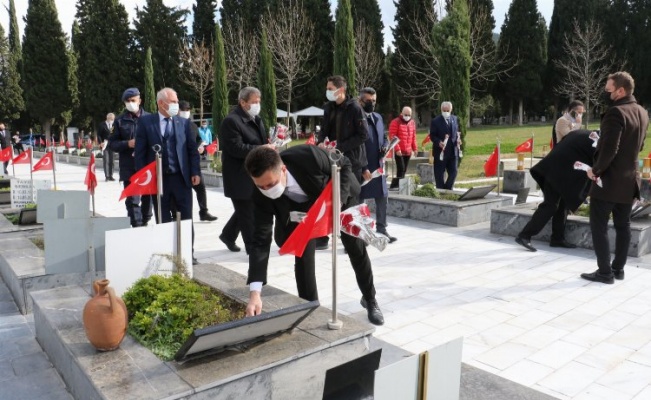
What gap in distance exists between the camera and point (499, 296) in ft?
16.9

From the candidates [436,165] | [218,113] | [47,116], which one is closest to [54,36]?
[47,116]

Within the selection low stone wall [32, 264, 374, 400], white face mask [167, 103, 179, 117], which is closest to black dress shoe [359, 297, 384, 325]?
low stone wall [32, 264, 374, 400]

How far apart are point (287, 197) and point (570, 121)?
5086mm

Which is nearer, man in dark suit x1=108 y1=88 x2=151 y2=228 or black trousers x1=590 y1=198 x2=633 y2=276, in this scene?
black trousers x1=590 y1=198 x2=633 y2=276

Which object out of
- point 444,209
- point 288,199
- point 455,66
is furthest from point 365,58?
point 288,199

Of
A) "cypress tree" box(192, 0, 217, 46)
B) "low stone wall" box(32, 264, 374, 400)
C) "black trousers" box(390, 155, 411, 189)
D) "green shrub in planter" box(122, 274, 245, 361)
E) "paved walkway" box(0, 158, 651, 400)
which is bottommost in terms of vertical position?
"paved walkway" box(0, 158, 651, 400)

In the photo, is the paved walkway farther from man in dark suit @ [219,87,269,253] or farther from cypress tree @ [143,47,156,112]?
cypress tree @ [143,47,156,112]

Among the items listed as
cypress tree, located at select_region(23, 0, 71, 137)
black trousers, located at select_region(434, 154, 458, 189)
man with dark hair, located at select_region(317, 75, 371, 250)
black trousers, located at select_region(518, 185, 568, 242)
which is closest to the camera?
man with dark hair, located at select_region(317, 75, 371, 250)

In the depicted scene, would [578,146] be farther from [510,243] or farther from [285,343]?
[285,343]

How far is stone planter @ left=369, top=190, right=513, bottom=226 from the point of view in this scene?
8656mm

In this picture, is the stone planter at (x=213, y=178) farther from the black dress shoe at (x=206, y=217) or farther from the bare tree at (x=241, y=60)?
the bare tree at (x=241, y=60)

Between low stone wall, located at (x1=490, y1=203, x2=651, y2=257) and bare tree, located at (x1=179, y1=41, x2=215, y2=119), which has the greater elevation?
bare tree, located at (x1=179, y1=41, x2=215, y2=119)

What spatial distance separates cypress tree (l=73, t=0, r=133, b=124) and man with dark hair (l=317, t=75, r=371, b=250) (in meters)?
38.8

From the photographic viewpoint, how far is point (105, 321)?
2.93 metres
